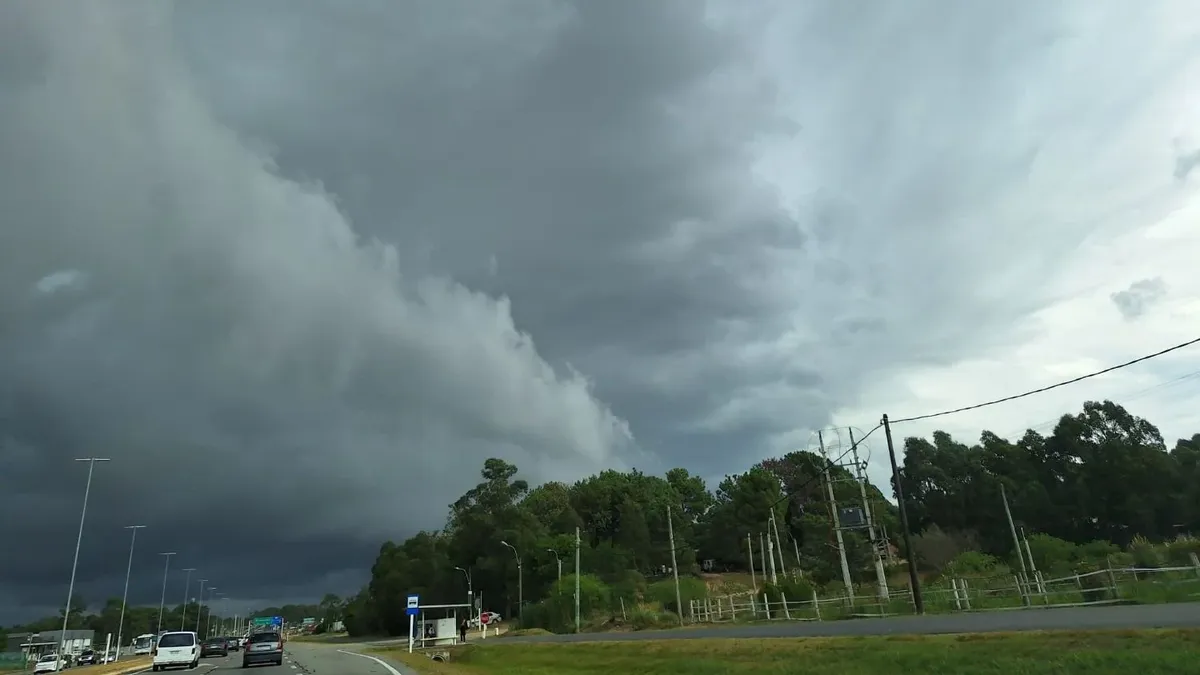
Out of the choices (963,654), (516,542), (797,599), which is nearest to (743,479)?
(516,542)

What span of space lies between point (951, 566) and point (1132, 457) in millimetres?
36512

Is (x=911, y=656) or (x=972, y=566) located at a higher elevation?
(x=972, y=566)

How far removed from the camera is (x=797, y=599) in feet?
192

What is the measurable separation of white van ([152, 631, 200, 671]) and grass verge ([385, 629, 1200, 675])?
44.0 ft

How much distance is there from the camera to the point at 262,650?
40594mm

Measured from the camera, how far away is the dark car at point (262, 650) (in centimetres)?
4047

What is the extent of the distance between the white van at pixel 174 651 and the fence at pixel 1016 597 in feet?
115

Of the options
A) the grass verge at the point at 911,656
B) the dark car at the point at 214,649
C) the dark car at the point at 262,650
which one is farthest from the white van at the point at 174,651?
the dark car at the point at 214,649

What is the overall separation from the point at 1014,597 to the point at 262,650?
3802cm

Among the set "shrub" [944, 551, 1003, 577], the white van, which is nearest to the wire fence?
"shrub" [944, 551, 1003, 577]

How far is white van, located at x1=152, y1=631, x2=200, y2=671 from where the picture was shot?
39500mm

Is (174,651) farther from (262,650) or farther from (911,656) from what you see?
(911,656)

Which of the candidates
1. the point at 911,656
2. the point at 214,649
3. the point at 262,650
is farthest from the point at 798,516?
the point at 911,656

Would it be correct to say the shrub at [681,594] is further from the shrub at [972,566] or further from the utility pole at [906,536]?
the utility pole at [906,536]
